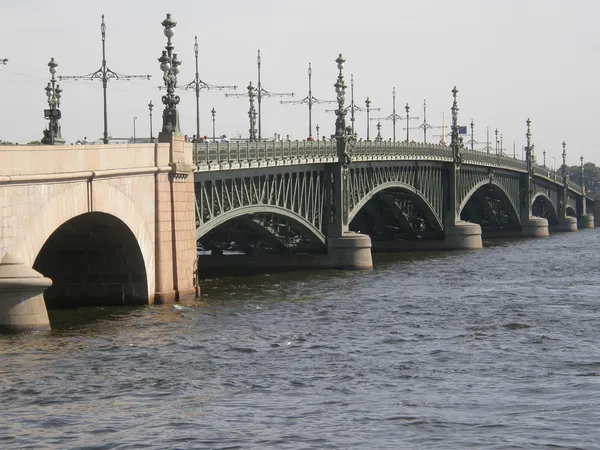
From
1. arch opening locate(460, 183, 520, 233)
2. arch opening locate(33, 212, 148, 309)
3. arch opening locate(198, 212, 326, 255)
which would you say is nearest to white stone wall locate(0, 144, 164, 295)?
arch opening locate(33, 212, 148, 309)

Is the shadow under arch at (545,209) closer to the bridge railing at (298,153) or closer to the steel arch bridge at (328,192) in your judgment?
the steel arch bridge at (328,192)

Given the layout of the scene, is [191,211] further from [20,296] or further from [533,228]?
[533,228]

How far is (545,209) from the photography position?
13850 cm

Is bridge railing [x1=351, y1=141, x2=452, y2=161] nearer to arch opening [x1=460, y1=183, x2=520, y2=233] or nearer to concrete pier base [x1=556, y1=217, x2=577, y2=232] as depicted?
arch opening [x1=460, y1=183, x2=520, y2=233]

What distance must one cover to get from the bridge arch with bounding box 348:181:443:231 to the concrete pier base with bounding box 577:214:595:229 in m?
64.1

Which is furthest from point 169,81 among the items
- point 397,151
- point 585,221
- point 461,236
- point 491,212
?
point 585,221

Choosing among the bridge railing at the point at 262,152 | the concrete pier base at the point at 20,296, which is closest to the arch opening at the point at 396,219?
the bridge railing at the point at 262,152

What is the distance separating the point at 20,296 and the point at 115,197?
25.0 ft

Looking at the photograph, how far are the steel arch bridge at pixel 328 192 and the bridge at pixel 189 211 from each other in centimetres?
10

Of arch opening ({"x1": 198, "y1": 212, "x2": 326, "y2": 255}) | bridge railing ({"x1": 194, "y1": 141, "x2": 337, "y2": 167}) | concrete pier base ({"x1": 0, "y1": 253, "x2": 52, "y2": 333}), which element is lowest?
concrete pier base ({"x1": 0, "y1": 253, "x2": 52, "y2": 333})

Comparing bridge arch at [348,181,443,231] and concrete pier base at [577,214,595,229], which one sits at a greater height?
bridge arch at [348,181,443,231]

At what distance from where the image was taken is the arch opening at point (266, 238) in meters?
62.0

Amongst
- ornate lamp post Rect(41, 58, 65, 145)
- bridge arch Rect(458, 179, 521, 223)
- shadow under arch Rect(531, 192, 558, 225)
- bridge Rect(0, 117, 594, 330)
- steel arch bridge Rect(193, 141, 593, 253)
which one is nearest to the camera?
bridge Rect(0, 117, 594, 330)

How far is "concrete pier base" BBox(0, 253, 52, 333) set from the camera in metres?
32.6
